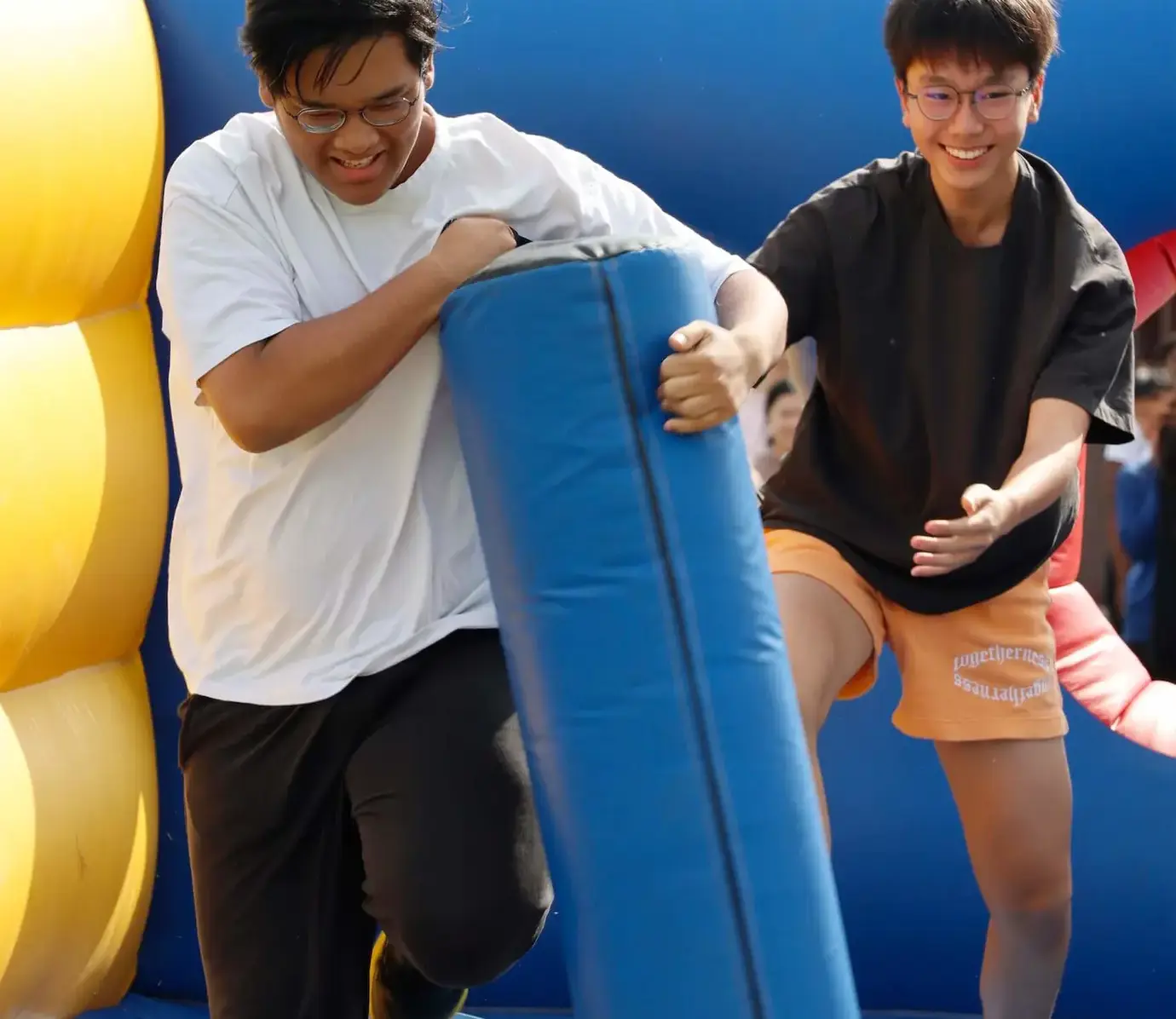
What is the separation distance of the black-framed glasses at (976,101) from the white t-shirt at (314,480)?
0.42 m

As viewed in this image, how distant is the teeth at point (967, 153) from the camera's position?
6.27 ft

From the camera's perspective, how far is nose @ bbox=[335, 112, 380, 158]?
1542 millimetres

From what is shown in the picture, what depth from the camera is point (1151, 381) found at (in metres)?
2.94

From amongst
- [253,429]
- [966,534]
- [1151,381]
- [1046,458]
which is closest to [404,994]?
[253,429]

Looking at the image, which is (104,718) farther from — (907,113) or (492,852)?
(907,113)

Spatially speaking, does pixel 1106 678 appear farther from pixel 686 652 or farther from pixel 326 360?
pixel 326 360

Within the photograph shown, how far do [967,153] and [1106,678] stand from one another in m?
0.77

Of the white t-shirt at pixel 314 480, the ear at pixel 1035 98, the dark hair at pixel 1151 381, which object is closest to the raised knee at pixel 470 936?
the white t-shirt at pixel 314 480

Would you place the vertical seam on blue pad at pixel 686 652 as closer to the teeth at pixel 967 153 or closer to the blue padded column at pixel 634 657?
the blue padded column at pixel 634 657

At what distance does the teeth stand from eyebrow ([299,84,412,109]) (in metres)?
0.68

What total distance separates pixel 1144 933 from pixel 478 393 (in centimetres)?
131

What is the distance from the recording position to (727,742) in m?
1.47

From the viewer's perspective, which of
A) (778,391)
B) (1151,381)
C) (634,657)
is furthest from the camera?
(1151,381)

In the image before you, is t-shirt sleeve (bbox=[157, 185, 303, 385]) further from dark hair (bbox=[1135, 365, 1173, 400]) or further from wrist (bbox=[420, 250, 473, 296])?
dark hair (bbox=[1135, 365, 1173, 400])
